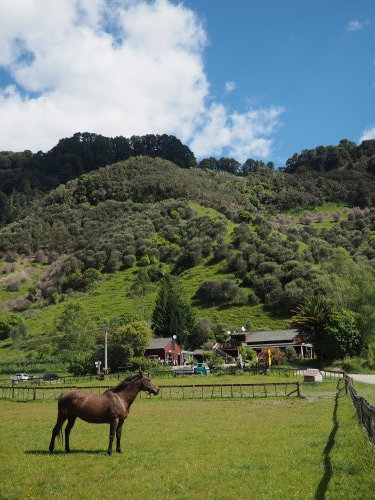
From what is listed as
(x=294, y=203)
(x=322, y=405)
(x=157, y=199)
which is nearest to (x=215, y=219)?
(x=157, y=199)

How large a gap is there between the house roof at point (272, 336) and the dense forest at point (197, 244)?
254 inches

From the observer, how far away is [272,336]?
75.2 m

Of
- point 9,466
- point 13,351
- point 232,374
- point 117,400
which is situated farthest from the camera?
point 13,351

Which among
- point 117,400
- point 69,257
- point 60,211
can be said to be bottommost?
point 117,400

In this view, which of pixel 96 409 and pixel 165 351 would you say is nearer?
pixel 96 409

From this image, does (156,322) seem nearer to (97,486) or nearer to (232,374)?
(232,374)

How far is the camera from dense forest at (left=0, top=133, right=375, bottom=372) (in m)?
89.6

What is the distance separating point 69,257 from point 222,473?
134 meters

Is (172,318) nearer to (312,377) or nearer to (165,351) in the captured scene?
(165,351)

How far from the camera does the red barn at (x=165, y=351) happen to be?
228ft

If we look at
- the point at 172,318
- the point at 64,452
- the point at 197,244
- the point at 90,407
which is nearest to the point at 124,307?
the point at 172,318

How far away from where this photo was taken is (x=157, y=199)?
174 m

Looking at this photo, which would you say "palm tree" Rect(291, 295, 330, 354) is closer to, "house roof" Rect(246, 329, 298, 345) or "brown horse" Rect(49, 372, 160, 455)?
"house roof" Rect(246, 329, 298, 345)

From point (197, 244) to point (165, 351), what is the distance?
175 ft
